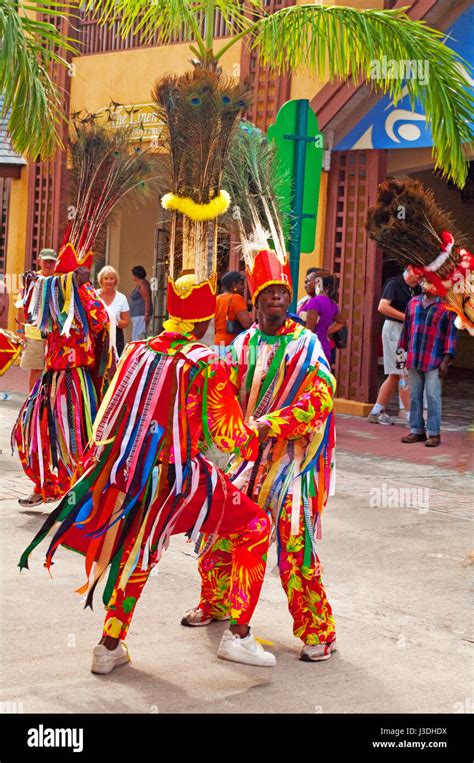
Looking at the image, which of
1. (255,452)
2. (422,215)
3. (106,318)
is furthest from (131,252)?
(255,452)

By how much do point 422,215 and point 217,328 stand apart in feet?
15.8

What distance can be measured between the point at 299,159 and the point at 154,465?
3.54 metres

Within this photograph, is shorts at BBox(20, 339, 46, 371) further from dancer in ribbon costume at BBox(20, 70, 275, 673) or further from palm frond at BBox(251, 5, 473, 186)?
dancer in ribbon costume at BBox(20, 70, 275, 673)

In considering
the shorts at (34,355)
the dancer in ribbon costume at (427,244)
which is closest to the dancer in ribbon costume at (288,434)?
the dancer in ribbon costume at (427,244)

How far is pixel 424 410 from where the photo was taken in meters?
11.9

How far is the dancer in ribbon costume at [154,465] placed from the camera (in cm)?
462

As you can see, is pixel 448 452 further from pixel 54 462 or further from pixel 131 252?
pixel 131 252

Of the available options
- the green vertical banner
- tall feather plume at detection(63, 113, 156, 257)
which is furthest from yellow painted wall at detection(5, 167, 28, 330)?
the green vertical banner

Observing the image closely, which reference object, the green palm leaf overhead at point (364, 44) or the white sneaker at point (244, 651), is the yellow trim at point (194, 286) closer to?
the white sneaker at point (244, 651)

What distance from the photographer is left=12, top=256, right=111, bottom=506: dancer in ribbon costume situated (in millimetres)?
7617

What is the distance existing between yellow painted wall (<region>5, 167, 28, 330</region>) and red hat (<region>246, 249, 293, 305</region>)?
44.7ft

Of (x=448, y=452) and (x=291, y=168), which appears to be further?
(x=448, y=452)
